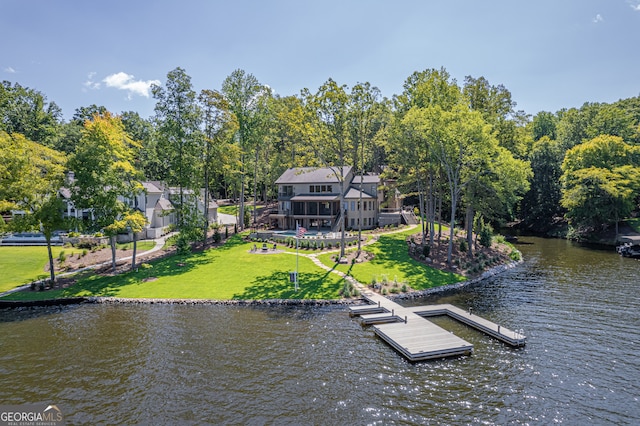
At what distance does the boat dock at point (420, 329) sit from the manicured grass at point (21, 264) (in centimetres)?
2911

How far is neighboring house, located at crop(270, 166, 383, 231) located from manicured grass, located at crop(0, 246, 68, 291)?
27.7 metres

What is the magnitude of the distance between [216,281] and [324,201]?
24276mm

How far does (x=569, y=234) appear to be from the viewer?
58125mm

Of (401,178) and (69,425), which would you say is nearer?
(69,425)

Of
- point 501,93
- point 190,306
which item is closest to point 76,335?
point 190,306

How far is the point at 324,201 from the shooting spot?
168 feet

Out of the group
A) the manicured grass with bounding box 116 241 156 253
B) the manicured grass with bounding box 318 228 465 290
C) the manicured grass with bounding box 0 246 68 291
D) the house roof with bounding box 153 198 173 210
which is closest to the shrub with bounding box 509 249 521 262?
the manicured grass with bounding box 318 228 465 290

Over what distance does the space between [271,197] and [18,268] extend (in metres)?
56.0

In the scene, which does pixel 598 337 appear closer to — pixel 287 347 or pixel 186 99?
pixel 287 347

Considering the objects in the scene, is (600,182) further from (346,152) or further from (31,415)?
(31,415)

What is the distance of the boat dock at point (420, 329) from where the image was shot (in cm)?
1800

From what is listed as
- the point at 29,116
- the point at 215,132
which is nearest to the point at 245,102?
the point at 215,132

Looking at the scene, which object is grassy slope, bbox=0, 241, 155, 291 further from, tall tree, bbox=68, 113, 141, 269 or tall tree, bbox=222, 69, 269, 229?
tall tree, bbox=222, 69, 269, 229

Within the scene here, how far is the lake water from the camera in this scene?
531 inches
